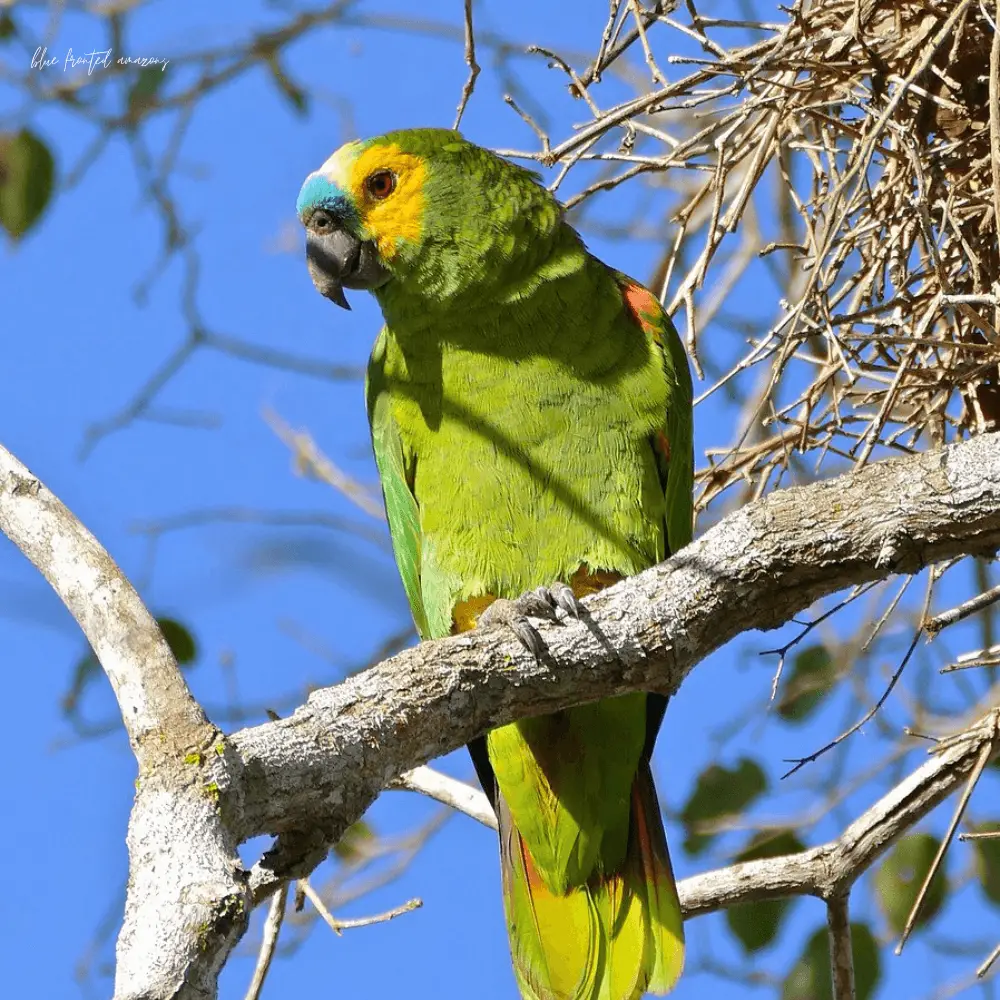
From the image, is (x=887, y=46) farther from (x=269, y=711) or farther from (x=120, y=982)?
(x=120, y=982)

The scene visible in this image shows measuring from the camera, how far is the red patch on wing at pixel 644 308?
9.05 feet

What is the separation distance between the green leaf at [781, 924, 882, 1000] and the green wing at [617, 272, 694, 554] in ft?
3.01

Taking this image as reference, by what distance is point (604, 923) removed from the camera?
2627mm

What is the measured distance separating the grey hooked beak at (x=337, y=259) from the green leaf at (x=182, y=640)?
87 cm

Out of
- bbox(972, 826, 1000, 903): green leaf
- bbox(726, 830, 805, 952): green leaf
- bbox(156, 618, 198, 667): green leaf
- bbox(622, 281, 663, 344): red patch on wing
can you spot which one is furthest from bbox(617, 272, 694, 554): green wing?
bbox(156, 618, 198, 667): green leaf

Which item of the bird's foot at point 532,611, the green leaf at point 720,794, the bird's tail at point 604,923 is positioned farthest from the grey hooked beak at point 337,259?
the green leaf at point 720,794

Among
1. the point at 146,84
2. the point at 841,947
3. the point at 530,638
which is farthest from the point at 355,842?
the point at 146,84

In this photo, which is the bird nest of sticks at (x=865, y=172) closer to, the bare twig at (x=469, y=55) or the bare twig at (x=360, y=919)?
the bare twig at (x=469, y=55)

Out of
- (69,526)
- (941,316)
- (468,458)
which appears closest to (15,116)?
(468,458)

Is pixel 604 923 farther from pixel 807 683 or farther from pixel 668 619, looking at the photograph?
pixel 807 683

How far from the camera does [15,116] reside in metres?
3.32

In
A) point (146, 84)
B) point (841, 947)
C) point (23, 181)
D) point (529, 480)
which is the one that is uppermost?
point (146, 84)

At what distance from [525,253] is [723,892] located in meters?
1.40

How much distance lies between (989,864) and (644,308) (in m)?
1.54
